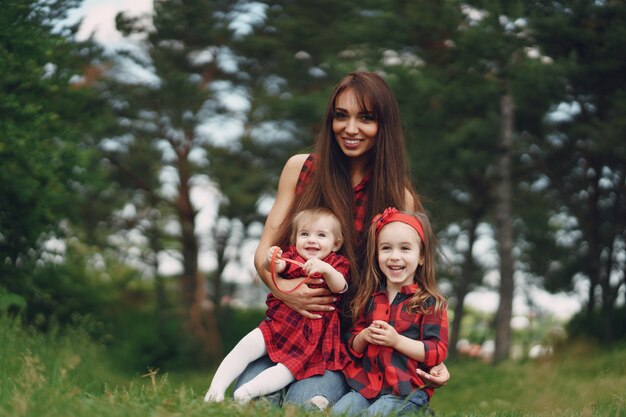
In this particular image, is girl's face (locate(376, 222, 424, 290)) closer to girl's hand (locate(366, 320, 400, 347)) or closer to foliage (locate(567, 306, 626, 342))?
girl's hand (locate(366, 320, 400, 347))

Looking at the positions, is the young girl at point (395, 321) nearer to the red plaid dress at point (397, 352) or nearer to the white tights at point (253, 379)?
the red plaid dress at point (397, 352)

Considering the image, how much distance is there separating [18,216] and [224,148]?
8.34 meters

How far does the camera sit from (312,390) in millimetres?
4312

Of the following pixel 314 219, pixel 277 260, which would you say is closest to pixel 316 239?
pixel 314 219

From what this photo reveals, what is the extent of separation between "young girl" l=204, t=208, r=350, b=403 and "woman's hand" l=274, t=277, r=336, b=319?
0.13 feet

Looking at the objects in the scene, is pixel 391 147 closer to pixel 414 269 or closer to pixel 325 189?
pixel 325 189

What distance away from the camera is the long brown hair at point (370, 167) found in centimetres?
473

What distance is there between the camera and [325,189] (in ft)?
15.5

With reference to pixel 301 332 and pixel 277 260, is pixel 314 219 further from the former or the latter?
pixel 301 332

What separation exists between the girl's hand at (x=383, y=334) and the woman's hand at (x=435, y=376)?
213mm

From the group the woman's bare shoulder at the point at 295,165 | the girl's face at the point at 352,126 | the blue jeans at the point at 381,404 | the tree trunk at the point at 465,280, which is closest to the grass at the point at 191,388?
the blue jeans at the point at 381,404

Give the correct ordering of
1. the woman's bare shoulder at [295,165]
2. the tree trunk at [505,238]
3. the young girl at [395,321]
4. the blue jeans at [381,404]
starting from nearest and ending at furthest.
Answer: the blue jeans at [381,404] < the young girl at [395,321] < the woman's bare shoulder at [295,165] < the tree trunk at [505,238]

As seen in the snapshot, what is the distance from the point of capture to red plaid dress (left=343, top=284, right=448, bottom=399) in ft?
13.8

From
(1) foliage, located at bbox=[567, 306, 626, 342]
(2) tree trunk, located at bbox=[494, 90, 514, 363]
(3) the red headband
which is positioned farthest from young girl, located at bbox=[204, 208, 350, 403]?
(2) tree trunk, located at bbox=[494, 90, 514, 363]
